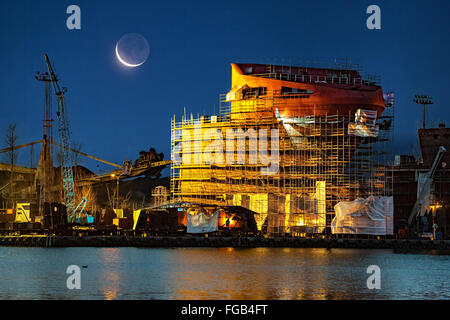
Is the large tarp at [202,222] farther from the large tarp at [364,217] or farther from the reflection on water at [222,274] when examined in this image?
the large tarp at [364,217]

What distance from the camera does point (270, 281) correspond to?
167 ft

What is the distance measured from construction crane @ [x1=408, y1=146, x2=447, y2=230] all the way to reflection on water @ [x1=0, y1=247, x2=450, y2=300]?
10.1m

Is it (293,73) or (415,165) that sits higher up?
(293,73)

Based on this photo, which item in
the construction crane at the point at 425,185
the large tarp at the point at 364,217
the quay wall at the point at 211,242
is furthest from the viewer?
the construction crane at the point at 425,185

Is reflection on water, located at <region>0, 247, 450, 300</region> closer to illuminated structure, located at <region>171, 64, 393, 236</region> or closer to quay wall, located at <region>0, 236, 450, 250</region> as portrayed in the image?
quay wall, located at <region>0, 236, 450, 250</region>

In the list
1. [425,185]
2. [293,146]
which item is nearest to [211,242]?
[293,146]

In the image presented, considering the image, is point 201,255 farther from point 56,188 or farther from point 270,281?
point 56,188

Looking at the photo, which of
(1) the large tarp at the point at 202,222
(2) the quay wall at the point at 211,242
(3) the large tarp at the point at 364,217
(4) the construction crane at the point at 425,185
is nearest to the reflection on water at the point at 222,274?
(2) the quay wall at the point at 211,242

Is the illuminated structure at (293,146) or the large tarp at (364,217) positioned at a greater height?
the illuminated structure at (293,146)

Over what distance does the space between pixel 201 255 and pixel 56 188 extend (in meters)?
61.6

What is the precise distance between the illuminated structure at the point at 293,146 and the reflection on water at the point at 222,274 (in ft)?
24.3

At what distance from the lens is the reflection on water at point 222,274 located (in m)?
44.7

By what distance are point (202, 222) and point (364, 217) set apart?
62.4ft
